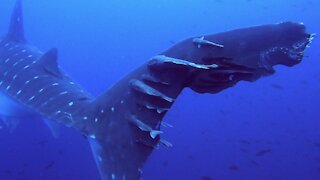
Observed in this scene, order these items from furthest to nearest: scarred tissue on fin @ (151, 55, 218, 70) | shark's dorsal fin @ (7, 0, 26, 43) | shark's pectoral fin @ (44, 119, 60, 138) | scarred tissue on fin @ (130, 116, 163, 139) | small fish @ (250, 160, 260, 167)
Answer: small fish @ (250, 160, 260, 167)
shark's dorsal fin @ (7, 0, 26, 43)
shark's pectoral fin @ (44, 119, 60, 138)
scarred tissue on fin @ (130, 116, 163, 139)
scarred tissue on fin @ (151, 55, 218, 70)

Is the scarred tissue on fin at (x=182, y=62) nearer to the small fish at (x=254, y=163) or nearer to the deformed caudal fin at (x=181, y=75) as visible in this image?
the deformed caudal fin at (x=181, y=75)

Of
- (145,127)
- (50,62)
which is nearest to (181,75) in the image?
(145,127)

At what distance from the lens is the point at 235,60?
10.3 feet

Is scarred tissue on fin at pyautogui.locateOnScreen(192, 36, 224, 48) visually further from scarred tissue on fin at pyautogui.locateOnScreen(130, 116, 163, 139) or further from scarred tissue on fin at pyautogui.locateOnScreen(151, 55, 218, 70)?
scarred tissue on fin at pyautogui.locateOnScreen(130, 116, 163, 139)

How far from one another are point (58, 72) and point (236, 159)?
27.7ft

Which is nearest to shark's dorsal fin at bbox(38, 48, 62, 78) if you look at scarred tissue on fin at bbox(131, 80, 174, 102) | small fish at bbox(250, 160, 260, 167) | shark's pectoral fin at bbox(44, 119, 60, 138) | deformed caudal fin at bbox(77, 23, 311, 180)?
shark's pectoral fin at bbox(44, 119, 60, 138)

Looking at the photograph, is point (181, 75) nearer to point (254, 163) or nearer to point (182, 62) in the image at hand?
point (182, 62)

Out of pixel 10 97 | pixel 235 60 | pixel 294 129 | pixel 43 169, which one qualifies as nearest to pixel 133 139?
pixel 235 60

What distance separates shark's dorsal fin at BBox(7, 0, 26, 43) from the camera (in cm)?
688

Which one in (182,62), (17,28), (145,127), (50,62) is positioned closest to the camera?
(182,62)

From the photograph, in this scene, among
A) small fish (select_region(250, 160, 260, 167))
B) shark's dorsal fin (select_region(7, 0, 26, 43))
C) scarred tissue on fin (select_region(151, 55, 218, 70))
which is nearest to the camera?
scarred tissue on fin (select_region(151, 55, 218, 70))

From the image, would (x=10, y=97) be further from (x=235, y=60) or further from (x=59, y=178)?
(x=59, y=178)

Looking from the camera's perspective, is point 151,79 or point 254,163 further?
point 254,163

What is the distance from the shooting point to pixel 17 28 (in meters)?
7.07
